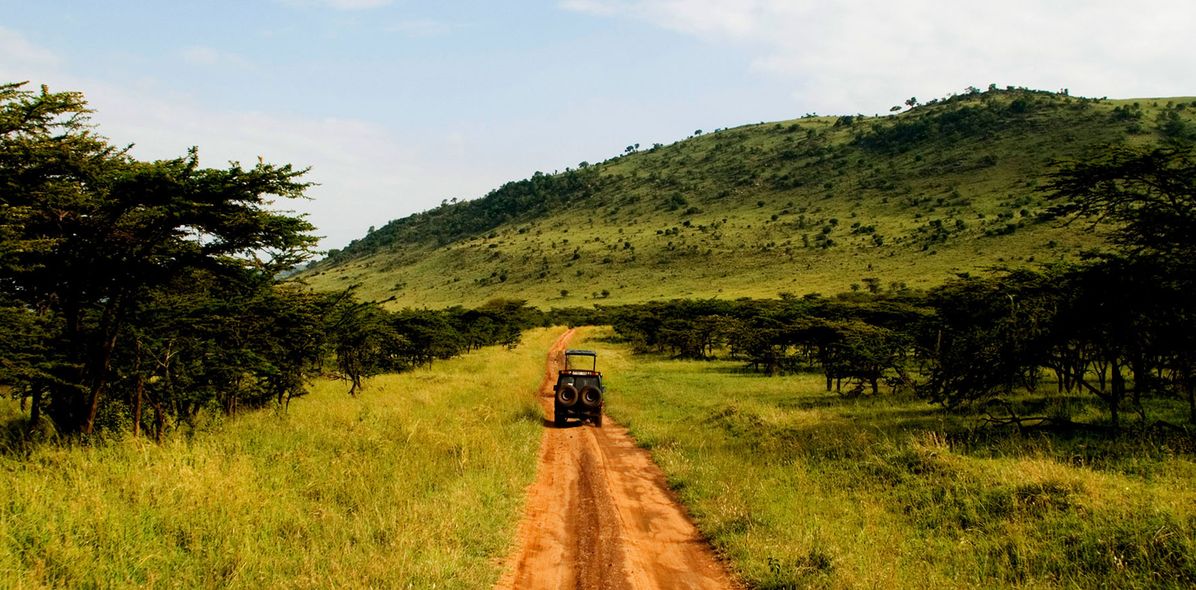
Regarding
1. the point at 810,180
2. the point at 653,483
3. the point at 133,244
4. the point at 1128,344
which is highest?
the point at 810,180

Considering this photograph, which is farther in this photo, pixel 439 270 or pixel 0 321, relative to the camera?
pixel 439 270

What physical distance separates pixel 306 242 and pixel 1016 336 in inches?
598

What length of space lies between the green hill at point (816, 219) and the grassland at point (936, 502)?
59.3 meters

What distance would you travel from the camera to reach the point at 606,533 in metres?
9.00

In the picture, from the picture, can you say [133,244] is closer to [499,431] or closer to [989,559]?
[499,431]

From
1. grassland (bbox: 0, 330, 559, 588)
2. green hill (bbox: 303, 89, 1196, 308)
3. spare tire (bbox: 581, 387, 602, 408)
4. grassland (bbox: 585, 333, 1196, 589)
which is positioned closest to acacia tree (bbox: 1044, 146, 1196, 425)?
grassland (bbox: 585, 333, 1196, 589)

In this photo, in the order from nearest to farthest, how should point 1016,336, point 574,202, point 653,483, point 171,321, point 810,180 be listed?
point 171,321, point 653,483, point 1016,336, point 810,180, point 574,202

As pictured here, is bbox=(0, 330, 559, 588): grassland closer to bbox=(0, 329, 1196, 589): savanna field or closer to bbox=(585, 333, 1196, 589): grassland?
bbox=(0, 329, 1196, 589): savanna field

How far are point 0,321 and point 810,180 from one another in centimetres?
15314

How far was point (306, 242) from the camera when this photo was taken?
10641mm

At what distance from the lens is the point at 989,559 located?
7.35 meters

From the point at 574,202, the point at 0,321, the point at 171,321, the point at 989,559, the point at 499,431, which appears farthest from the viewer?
the point at 574,202

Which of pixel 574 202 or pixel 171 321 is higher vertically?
pixel 574 202

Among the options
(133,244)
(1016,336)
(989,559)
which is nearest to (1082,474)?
(989,559)
